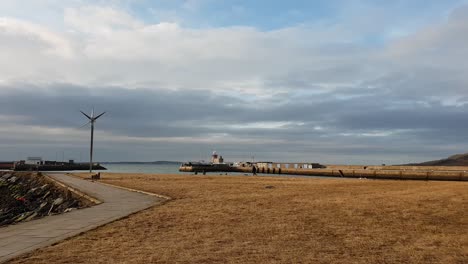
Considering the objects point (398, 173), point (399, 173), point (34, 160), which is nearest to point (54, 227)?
point (399, 173)

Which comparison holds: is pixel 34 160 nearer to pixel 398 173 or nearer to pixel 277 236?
pixel 398 173

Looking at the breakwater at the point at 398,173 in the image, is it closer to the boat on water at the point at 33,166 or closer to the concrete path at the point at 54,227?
the concrete path at the point at 54,227

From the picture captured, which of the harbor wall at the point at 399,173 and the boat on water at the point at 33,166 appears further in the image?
the boat on water at the point at 33,166

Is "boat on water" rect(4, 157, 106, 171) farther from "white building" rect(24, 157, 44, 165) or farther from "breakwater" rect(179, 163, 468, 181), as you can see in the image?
"breakwater" rect(179, 163, 468, 181)

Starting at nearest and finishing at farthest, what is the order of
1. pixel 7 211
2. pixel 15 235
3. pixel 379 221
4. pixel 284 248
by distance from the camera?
pixel 284 248, pixel 15 235, pixel 379 221, pixel 7 211

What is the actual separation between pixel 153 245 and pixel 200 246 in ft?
3.79

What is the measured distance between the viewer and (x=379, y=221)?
14680mm

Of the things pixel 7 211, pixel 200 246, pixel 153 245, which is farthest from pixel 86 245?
pixel 7 211

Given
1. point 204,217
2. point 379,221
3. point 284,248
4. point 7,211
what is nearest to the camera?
point 284,248

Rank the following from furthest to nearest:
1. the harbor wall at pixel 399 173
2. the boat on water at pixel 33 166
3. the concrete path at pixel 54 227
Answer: the boat on water at pixel 33 166, the harbor wall at pixel 399 173, the concrete path at pixel 54 227

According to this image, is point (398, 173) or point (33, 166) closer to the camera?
point (398, 173)

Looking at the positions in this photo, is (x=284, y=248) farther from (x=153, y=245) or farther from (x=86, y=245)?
(x=86, y=245)

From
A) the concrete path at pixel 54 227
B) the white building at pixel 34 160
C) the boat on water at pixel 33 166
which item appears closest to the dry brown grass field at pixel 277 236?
the concrete path at pixel 54 227

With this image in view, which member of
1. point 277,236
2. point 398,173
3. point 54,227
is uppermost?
point 398,173
